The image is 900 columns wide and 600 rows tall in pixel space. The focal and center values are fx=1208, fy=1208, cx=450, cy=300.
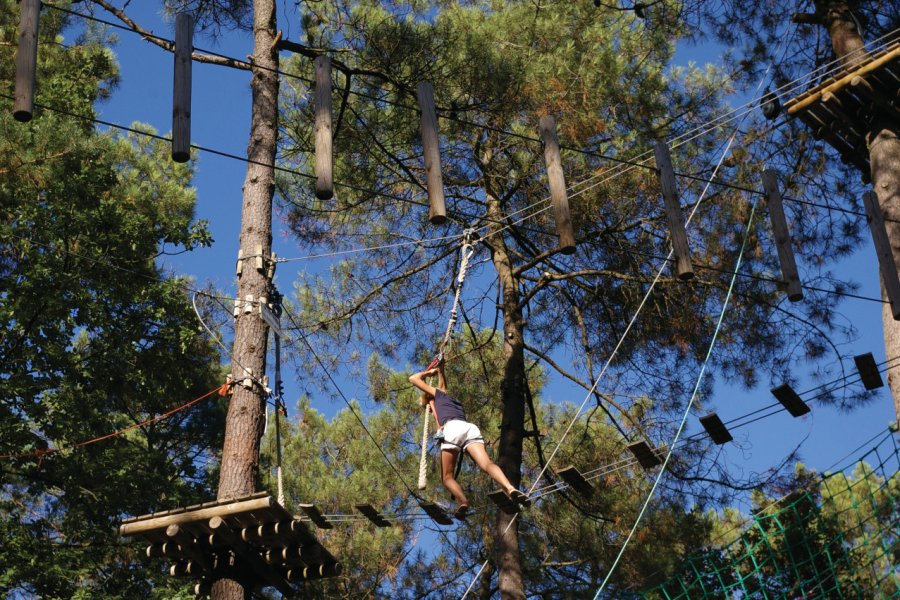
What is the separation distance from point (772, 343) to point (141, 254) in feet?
19.4

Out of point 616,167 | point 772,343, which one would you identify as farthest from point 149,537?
point 772,343

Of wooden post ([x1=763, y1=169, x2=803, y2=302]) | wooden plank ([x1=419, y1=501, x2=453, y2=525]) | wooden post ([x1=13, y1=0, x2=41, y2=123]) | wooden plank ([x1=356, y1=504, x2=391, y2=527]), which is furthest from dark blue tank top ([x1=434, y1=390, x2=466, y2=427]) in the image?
wooden post ([x1=13, y1=0, x2=41, y2=123])

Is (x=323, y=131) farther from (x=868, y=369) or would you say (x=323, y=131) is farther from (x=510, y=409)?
(x=510, y=409)

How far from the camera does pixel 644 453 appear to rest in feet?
20.8

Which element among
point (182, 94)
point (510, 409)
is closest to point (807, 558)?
point (510, 409)

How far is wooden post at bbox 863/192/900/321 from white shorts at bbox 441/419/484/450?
2.45 metres

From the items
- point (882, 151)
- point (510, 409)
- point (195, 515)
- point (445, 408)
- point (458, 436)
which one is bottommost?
point (195, 515)

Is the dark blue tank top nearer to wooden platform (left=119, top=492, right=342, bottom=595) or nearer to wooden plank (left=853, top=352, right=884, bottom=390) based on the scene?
wooden platform (left=119, top=492, right=342, bottom=595)

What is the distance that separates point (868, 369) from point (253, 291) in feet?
11.5

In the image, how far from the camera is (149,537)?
625 cm

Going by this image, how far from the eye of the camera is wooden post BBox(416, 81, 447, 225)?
5984 millimetres

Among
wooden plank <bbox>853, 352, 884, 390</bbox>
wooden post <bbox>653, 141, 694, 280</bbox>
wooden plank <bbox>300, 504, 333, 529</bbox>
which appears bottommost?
wooden plank <bbox>300, 504, 333, 529</bbox>

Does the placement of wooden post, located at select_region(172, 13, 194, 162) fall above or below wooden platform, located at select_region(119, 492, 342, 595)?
above

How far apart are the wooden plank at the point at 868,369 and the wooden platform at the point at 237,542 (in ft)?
10.1
